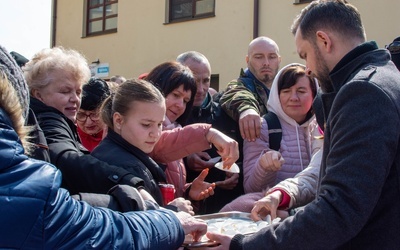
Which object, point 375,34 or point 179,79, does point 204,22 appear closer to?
point 375,34

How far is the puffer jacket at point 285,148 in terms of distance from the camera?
2908 mm

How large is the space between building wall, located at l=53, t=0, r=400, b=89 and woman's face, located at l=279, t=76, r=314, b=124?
6.39 m

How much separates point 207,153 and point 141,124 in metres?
0.88

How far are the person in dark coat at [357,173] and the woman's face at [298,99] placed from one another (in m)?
1.12

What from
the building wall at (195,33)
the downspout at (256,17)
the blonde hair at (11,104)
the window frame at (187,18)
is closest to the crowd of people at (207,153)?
the blonde hair at (11,104)

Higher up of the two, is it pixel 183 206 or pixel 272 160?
pixel 272 160

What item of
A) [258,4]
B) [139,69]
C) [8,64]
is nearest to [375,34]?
[258,4]

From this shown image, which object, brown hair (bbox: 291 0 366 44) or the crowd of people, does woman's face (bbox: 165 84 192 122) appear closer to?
the crowd of people

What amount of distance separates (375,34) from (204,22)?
4.01 meters

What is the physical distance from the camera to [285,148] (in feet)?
9.79

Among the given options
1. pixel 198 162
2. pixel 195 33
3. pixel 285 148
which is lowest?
pixel 198 162

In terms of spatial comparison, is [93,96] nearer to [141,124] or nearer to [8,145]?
[141,124]

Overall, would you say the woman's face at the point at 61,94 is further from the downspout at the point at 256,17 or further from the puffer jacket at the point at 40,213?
the downspout at the point at 256,17

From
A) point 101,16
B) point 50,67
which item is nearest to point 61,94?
point 50,67
